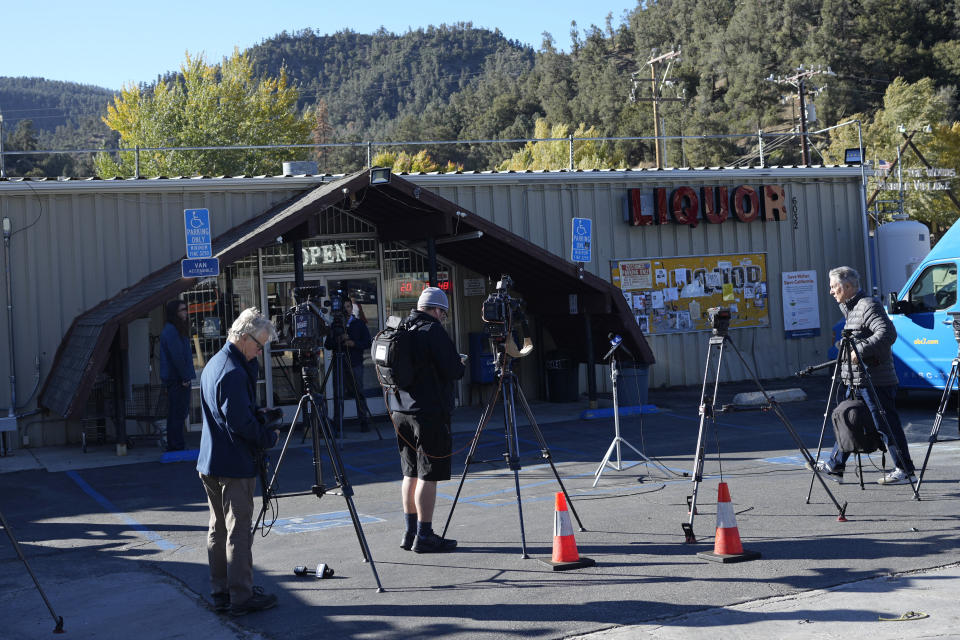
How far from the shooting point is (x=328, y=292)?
1495cm

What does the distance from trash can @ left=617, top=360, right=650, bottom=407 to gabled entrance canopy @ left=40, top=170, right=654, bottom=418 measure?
0.21 meters

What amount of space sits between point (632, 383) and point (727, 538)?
8.45 metres

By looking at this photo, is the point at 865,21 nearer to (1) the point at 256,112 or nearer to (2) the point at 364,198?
(1) the point at 256,112

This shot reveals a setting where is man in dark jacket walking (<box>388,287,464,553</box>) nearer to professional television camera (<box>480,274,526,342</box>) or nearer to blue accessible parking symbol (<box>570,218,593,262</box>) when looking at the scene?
professional television camera (<box>480,274,526,342</box>)

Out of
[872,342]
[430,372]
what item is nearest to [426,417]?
[430,372]

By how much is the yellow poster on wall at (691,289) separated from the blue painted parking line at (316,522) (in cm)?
991

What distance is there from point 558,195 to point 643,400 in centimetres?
430

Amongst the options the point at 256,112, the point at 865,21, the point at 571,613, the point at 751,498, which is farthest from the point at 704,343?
the point at 865,21

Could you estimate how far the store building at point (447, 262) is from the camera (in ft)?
44.6

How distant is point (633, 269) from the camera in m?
17.8

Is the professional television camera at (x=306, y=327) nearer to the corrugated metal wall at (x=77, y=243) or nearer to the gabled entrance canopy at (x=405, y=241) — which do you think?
the gabled entrance canopy at (x=405, y=241)

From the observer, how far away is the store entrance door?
50.1 ft

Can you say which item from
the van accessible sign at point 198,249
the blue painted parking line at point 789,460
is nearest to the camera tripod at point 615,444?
the blue painted parking line at point 789,460

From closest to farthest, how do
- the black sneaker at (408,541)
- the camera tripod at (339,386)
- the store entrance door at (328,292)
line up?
the black sneaker at (408,541), the camera tripod at (339,386), the store entrance door at (328,292)
